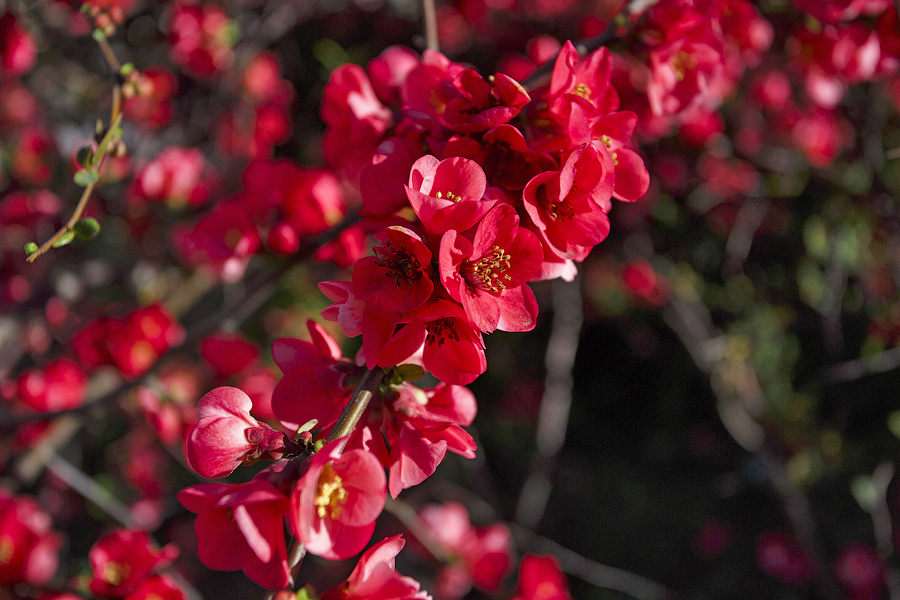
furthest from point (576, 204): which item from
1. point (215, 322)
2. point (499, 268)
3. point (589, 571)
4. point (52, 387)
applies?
point (589, 571)

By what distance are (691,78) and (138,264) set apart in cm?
186

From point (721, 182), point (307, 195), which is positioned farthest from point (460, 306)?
point (721, 182)

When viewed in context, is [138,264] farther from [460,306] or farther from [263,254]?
[460,306]

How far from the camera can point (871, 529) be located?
6.09 feet

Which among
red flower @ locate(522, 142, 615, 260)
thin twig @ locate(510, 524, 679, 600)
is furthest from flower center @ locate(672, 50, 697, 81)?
thin twig @ locate(510, 524, 679, 600)

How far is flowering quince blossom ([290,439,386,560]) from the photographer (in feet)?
1.50

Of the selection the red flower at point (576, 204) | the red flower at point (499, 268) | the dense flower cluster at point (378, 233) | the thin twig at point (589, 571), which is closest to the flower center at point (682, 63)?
the dense flower cluster at point (378, 233)

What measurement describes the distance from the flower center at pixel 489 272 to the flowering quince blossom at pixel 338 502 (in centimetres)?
21

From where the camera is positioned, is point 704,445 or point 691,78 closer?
point 691,78

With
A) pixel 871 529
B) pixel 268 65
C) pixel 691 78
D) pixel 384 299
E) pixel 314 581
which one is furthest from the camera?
pixel 268 65

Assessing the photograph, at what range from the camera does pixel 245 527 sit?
0.46 metres

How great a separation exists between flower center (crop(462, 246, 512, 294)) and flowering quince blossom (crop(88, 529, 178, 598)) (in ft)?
2.78

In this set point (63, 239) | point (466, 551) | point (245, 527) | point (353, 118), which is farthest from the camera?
point (466, 551)

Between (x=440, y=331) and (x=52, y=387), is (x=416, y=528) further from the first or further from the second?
(x=52, y=387)
